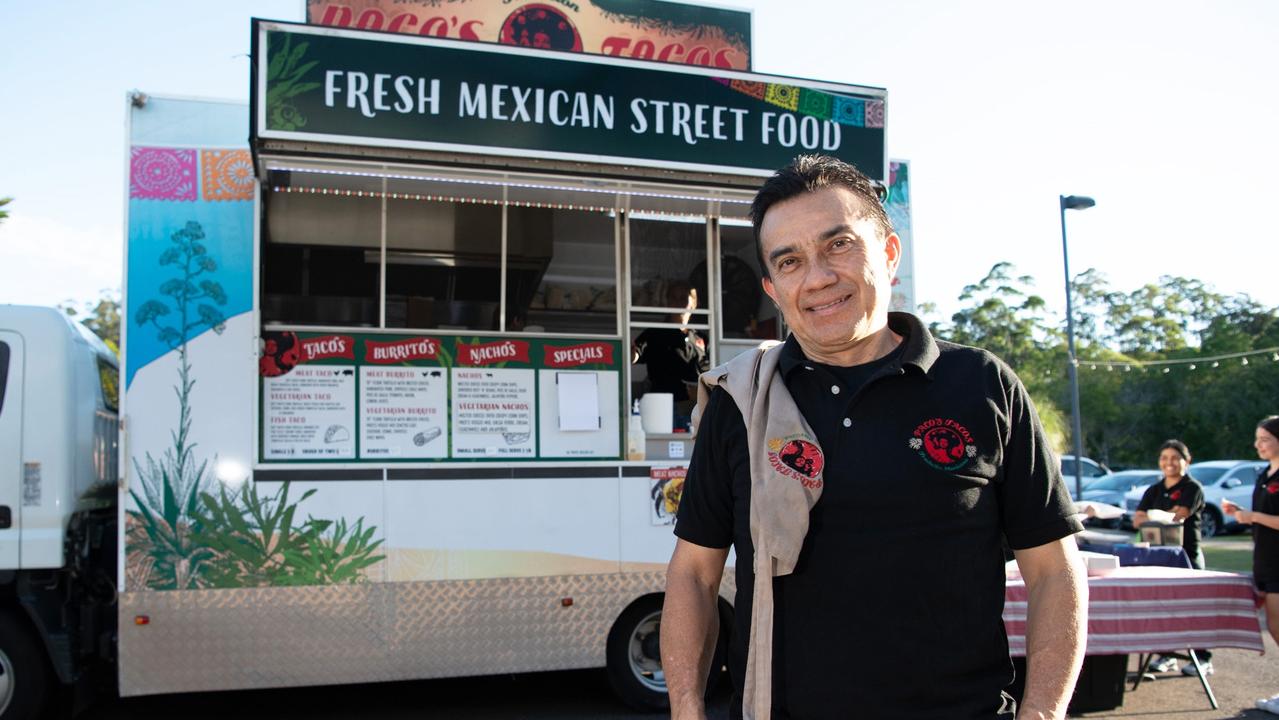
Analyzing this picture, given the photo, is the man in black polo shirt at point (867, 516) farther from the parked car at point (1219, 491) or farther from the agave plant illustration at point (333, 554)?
the parked car at point (1219, 491)

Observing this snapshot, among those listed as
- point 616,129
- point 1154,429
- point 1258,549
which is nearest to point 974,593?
point 616,129

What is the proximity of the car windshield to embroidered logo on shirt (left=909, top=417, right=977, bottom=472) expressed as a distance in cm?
2201

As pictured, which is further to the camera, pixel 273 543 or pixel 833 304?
pixel 273 543

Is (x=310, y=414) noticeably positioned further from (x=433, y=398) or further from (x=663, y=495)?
(x=663, y=495)

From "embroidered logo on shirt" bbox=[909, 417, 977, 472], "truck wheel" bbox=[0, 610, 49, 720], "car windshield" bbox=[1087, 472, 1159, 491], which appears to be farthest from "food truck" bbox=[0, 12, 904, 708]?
"car windshield" bbox=[1087, 472, 1159, 491]

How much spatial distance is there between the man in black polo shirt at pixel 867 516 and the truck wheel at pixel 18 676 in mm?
4590

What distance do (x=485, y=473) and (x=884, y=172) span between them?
9.84 feet

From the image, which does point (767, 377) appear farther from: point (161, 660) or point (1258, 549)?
point (1258, 549)

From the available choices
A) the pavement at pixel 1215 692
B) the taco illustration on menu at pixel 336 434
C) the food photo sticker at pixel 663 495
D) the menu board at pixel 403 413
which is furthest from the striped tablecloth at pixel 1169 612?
the taco illustration on menu at pixel 336 434

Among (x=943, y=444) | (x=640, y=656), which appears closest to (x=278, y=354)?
(x=640, y=656)

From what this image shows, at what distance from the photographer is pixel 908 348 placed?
6.84 feet

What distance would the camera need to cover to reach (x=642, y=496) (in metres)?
6.15

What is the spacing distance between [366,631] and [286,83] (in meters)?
2.96

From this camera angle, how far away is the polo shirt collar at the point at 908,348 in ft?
6.64
